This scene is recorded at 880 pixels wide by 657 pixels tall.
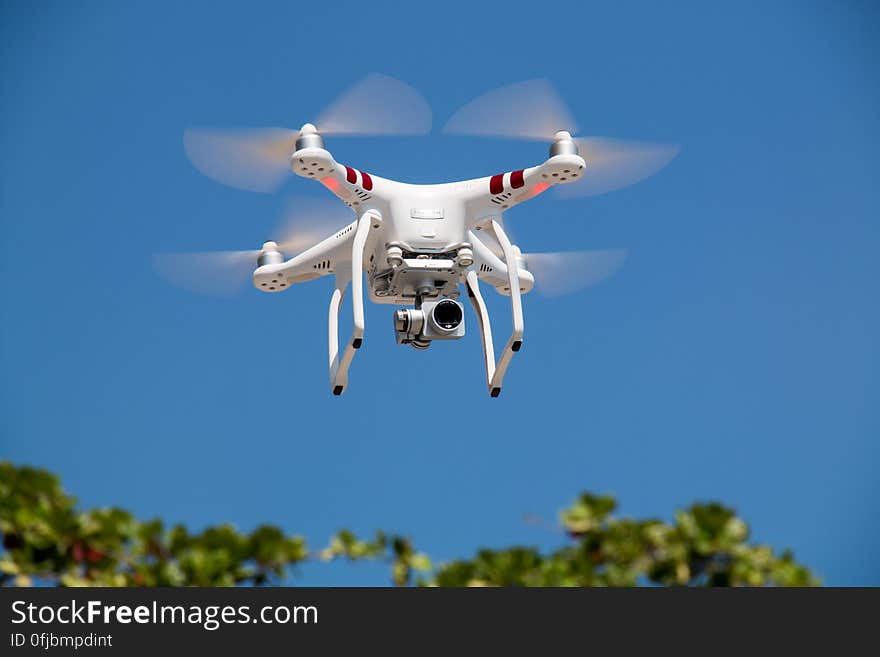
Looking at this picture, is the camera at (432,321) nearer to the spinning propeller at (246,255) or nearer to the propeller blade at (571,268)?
the spinning propeller at (246,255)

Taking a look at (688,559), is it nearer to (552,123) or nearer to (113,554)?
(552,123)

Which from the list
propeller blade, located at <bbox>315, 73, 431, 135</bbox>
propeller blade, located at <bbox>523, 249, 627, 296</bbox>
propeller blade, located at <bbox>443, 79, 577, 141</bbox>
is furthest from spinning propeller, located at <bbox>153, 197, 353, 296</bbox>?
propeller blade, located at <bbox>523, 249, 627, 296</bbox>

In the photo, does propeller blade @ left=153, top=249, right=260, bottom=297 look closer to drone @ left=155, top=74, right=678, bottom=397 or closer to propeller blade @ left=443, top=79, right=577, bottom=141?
drone @ left=155, top=74, right=678, bottom=397

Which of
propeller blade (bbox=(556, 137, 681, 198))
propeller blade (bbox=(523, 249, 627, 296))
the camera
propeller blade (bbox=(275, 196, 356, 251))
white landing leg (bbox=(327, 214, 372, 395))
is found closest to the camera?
white landing leg (bbox=(327, 214, 372, 395))

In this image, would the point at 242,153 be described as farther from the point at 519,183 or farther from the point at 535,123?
the point at 535,123
